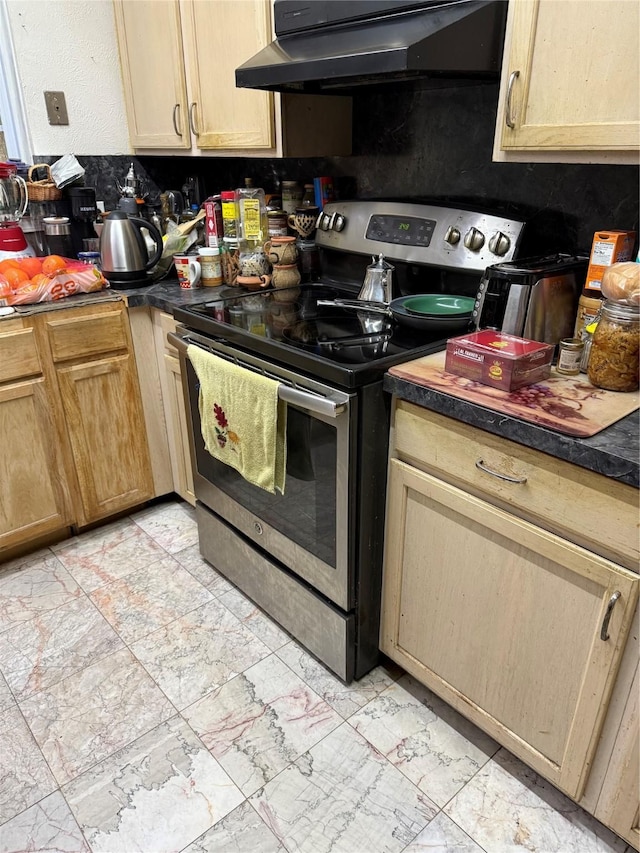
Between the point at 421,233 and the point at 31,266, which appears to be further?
the point at 31,266

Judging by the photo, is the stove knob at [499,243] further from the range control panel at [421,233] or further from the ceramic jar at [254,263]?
the ceramic jar at [254,263]

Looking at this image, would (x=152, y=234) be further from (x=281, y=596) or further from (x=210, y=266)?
(x=281, y=596)

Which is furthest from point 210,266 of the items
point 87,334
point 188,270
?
point 87,334

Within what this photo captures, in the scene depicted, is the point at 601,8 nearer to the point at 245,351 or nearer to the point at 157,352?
the point at 245,351

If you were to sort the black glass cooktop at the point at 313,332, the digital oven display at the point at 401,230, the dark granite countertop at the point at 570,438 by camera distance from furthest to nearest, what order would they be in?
1. the digital oven display at the point at 401,230
2. the black glass cooktop at the point at 313,332
3. the dark granite countertop at the point at 570,438

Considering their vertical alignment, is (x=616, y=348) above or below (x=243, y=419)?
above

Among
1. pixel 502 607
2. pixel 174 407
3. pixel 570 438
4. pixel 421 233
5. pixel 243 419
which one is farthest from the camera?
pixel 174 407

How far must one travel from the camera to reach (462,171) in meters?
1.67

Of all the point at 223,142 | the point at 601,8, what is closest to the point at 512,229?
the point at 601,8

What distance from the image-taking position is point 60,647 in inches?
67.0

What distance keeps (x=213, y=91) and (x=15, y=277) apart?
863 mm

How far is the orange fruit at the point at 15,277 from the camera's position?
1.82 meters

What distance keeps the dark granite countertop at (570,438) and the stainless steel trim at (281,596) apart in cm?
64

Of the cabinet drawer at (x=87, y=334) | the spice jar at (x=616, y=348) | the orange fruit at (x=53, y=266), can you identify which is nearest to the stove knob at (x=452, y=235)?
the spice jar at (x=616, y=348)
